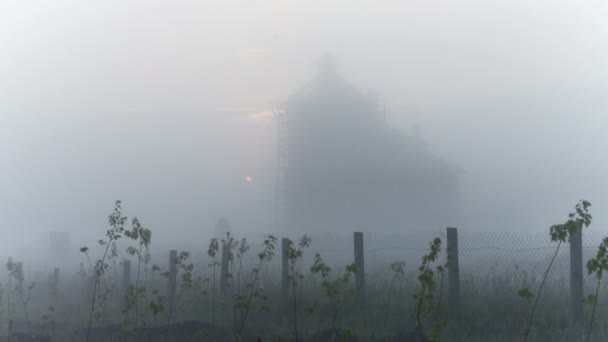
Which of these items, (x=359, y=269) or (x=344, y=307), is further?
(x=359, y=269)

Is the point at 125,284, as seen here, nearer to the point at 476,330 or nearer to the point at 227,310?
the point at 227,310

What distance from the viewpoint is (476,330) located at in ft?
30.4

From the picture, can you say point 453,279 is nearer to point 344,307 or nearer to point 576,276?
point 576,276

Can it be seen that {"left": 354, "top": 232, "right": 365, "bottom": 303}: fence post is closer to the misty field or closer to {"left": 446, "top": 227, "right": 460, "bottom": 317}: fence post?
the misty field

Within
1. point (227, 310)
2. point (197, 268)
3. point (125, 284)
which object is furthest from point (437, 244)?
point (197, 268)

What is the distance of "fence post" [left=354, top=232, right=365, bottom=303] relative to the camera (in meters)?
11.2

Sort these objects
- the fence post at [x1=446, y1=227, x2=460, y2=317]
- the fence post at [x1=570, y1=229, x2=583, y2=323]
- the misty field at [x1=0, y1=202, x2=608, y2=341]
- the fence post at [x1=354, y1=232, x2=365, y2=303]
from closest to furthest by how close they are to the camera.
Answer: the misty field at [x1=0, y1=202, x2=608, y2=341] → the fence post at [x1=570, y1=229, x2=583, y2=323] → the fence post at [x1=446, y1=227, x2=460, y2=317] → the fence post at [x1=354, y1=232, x2=365, y2=303]

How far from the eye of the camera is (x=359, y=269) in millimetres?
11336

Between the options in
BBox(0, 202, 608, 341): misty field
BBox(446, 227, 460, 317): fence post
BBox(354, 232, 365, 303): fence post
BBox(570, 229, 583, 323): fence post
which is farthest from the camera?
BBox(354, 232, 365, 303): fence post

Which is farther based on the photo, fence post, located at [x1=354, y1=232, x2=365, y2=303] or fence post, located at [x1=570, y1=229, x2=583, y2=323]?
fence post, located at [x1=354, y1=232, x2=365, y2=303]

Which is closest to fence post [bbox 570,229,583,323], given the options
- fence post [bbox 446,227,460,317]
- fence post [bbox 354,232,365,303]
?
fence post [bbox 446,227,460,317]

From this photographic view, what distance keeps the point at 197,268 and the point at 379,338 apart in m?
→ 10.2

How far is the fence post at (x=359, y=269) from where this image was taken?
442 inches

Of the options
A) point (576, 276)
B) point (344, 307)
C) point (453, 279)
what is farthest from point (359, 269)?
point (576, 276)
